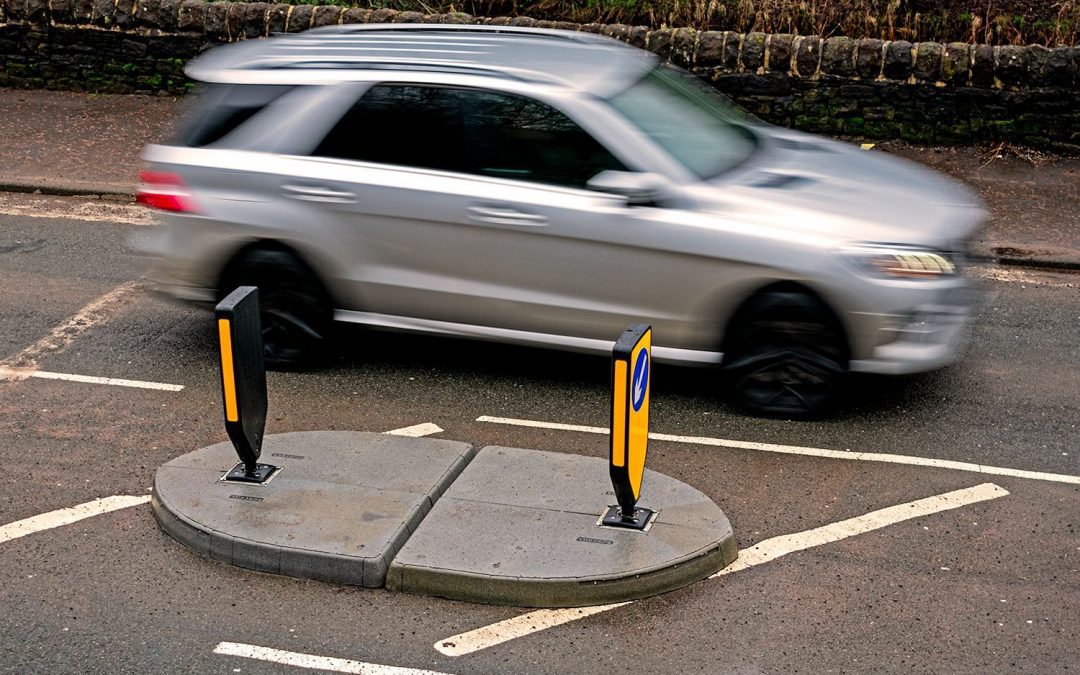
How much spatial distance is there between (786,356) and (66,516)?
13.4 feet

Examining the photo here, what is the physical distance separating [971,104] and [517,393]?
7353 mm

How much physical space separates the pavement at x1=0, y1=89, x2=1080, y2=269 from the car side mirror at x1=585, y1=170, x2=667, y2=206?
4637 millimetres

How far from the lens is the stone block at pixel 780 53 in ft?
44.3

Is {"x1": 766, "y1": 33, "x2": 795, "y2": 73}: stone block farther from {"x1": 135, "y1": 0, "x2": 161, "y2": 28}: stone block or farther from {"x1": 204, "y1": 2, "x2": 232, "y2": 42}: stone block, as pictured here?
{"x1": 135, "y1": 0, "x2": 161, "y2": 28}: stone block

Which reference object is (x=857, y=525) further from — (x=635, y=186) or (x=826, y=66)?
(x=826, y=66)

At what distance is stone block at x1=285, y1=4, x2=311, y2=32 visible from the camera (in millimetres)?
14570

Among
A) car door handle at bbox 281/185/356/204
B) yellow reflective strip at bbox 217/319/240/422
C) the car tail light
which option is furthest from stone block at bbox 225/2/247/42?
yellow reflective strip at bbox 217/319/240/422

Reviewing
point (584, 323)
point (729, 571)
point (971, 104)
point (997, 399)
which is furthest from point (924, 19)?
point (729, 571)

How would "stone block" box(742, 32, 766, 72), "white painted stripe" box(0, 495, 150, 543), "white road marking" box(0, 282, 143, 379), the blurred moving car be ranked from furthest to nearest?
"stone block" box(742, 32, 766, 72) < "white road marking" box(0, 282, 143, 379) < the blurred moving car < "white painted stripe" box(0, 495, 150, 543)

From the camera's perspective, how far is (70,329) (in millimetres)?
9188

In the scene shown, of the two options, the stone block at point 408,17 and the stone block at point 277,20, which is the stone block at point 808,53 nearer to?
the stone block at point 408,17

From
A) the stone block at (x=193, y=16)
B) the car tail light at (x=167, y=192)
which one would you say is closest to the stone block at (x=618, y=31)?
the stone block at (x=193, y=16)

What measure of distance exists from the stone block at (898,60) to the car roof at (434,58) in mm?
5207

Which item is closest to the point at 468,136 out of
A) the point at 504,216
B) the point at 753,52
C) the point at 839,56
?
the point at 504,216
